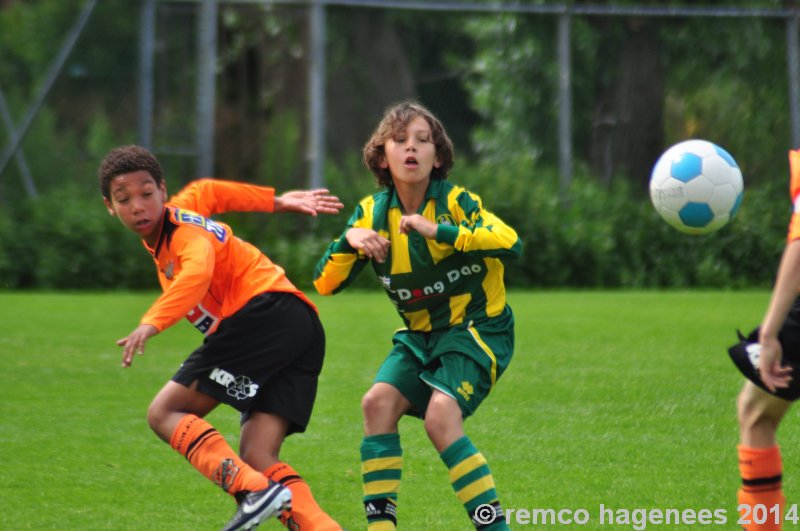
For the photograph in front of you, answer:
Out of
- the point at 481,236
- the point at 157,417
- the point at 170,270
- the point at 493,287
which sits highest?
the point at 481,236

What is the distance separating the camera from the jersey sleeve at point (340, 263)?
4.59 m

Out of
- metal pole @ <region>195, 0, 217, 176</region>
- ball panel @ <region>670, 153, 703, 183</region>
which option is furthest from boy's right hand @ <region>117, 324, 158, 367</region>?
metal pole @ <region>195, 0, 217, 176</region>

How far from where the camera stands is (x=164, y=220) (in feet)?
14.4

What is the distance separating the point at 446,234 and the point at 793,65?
1149 cm

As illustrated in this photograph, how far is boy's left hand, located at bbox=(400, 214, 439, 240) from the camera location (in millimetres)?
4320

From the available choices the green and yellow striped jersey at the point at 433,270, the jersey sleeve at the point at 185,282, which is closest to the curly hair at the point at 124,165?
the jersey sleeve at the point at 185,282

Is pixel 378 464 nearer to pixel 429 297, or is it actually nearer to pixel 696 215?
pixel 429 297

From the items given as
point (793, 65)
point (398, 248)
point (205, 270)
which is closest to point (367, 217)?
point (398, 248)

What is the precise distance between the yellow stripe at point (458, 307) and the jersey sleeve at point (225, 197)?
93cm

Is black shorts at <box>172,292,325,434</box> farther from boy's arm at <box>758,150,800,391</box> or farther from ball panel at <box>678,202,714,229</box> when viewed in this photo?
ball panel at <box>678,202,714,229</box>

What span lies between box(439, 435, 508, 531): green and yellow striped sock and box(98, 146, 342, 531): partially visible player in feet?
1.54

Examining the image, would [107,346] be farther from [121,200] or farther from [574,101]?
[574,101]

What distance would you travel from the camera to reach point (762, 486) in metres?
4.07

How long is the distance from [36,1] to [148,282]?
8.90 m
